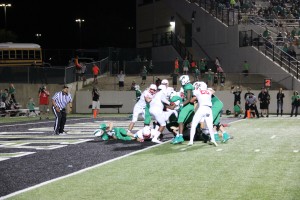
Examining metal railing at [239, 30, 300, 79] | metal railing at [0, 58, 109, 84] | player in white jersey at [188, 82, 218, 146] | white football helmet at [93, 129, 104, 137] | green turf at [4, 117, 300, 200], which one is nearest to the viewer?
green turf at [4, 117, 300, 200]

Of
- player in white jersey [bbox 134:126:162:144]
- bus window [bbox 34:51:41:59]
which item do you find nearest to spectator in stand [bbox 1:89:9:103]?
bus window [bbox 34:51:41:59]

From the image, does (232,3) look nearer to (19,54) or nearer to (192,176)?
(19,54)

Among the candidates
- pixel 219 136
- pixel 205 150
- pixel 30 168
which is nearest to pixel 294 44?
pixel 219 136

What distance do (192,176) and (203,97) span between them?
5378 mm

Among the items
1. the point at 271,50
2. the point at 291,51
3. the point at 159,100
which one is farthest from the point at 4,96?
the point at 159,100

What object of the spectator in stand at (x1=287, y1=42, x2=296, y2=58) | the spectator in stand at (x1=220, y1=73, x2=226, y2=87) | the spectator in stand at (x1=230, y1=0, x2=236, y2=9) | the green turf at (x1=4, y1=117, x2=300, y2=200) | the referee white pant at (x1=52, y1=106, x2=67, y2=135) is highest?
the spectator in stand at (x1=230, y1=0, x2=236, y2=9)

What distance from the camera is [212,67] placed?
4538cm

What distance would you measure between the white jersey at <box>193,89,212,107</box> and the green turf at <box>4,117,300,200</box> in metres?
1.18

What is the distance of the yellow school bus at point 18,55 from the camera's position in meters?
48.0

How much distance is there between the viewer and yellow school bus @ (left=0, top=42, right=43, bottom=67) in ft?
157

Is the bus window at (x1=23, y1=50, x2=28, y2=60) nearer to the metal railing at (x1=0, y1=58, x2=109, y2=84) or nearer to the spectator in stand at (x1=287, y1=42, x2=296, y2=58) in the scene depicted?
the metal railing at (x1=0, y1=58, x2=109, y2=84)

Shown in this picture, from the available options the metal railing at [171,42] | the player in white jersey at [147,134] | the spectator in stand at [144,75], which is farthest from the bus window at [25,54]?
the player in white jersey at [147,134]

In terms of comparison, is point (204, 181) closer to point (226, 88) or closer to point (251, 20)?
point (226, 88)

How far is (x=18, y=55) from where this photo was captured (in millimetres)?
48312
